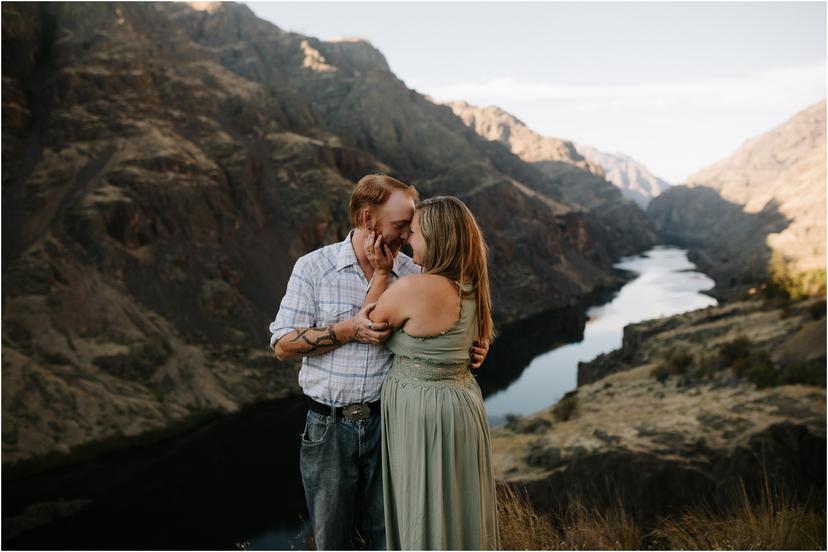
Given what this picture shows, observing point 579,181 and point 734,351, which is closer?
point 734,351

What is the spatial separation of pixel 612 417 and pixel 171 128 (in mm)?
53496

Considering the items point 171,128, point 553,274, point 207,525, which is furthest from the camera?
point 553,274

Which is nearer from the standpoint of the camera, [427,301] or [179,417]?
[427,301]

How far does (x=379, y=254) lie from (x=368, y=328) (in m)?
0.42

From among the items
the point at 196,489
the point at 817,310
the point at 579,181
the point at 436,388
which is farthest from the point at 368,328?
the point at 579,181

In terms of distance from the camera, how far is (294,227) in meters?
63.0

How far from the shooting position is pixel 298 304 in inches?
155

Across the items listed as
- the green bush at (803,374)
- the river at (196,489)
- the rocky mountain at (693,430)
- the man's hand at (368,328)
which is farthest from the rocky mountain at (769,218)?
the man's hand at (368,328)

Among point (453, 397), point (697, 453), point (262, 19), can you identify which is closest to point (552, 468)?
point (697, 453)

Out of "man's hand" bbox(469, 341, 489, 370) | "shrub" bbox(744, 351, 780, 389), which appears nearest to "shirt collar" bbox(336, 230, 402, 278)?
"man's hand" bbox(469, 341, 489, 370)

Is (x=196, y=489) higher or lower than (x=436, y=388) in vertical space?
lower

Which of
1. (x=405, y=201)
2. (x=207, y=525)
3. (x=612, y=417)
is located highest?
(x=405, y=201)

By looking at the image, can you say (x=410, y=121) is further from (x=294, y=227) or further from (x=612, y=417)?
(x=612, y=417)

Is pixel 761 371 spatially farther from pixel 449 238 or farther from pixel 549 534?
pixel 449 238
